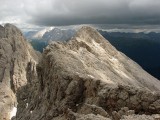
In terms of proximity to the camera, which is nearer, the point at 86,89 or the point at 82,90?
the point at 86,89

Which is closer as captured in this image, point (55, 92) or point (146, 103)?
point (146, 103)

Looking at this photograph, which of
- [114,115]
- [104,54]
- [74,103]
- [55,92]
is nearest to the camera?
[114,115]

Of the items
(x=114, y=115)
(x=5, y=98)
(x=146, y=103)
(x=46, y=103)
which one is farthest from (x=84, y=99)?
(x=5, y=98)

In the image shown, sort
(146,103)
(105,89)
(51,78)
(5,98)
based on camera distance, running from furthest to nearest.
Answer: (5,98), (51,78), (105,89), (146,103)

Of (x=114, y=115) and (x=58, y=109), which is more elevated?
(x=114, y=115)

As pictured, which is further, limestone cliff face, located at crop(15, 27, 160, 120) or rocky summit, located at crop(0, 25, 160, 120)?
limestone cliff face, located at crop(15, 27, 160, 120)

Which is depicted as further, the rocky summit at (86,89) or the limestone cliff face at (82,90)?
the limestone cliff face at (82,90)

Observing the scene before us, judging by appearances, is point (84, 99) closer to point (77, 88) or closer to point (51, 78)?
point (77, 88)

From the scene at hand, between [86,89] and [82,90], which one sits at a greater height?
[86,89]
